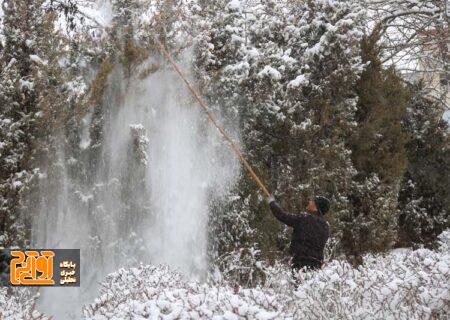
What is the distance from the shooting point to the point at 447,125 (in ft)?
41.1

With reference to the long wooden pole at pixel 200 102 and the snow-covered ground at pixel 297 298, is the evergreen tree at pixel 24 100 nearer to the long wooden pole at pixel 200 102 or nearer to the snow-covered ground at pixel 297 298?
the long wooden pole at pixel 200 102

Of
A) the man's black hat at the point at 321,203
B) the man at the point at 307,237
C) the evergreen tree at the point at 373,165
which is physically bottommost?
the man at the point at 307,237

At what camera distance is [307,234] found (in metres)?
6.51

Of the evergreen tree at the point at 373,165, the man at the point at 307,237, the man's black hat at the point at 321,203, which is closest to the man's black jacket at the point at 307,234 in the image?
the man at the point at 307,237

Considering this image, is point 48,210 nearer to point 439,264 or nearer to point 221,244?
point 221,244

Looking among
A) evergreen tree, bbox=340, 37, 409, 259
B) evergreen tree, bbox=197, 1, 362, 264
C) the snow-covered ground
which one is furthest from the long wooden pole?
the snow-covered ground

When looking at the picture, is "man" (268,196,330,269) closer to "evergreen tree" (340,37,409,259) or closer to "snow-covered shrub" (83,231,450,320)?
"snow-covered shrub" (83,231,450,320)

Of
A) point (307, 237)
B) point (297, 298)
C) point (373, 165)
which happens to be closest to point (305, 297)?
point (297, 298)

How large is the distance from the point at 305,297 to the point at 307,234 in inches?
80.5

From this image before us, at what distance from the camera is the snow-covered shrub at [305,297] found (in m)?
3.56

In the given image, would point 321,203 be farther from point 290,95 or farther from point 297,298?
point 290,95

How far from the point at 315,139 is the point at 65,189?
3.71 meters

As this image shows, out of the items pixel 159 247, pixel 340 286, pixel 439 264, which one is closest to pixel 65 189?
pixel 159 247

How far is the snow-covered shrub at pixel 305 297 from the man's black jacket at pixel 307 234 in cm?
131
